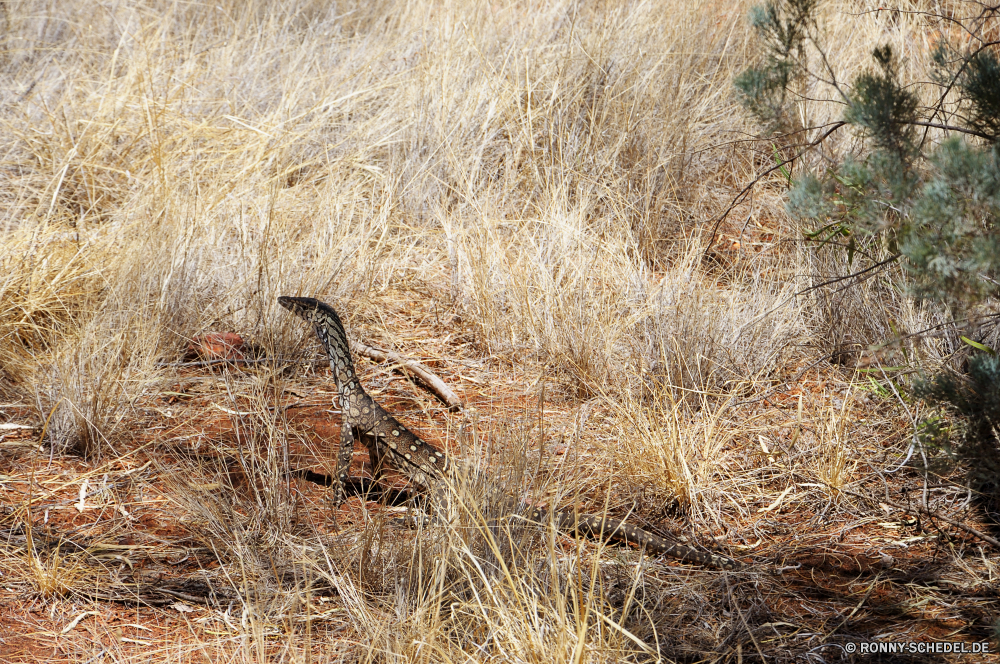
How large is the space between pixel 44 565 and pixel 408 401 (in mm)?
1624

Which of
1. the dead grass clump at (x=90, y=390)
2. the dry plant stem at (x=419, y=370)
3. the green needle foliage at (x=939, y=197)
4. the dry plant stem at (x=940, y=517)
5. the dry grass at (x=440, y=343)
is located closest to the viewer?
the green needle foliage at (x=939, y=197)

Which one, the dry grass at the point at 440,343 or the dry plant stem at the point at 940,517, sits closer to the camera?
the dry grass at the point at 440,343

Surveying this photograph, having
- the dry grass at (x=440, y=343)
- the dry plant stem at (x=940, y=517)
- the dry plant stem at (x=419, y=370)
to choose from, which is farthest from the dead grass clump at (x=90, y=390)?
the dry plant stem at (x=940, y=517)

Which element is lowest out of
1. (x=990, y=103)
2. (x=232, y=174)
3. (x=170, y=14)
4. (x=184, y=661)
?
(x=184, y=661)

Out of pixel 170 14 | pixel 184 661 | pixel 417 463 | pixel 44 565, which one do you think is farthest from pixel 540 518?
pixel 170 14

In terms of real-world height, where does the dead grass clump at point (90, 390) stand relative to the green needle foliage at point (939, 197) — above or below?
below

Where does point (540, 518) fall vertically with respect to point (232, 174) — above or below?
below

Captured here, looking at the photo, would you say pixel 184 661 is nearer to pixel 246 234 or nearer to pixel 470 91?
pixel 246 234

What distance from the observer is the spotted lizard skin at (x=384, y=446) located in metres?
2.70

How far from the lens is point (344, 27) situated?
665 centimetres

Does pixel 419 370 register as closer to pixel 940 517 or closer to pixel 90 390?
pixel 90 390

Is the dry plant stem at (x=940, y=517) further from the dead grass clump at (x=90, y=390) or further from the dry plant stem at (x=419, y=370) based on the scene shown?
the dead grass clump at (x=90, y=390)

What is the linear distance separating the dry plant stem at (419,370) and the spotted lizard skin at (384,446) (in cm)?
44

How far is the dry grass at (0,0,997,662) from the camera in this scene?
235 cm
